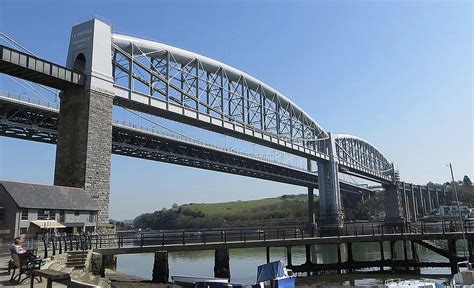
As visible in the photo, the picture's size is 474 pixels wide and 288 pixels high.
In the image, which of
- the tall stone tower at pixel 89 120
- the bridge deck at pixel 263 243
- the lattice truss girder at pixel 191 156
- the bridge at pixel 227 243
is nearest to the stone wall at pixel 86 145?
the tall stone tower at pixel 89 120

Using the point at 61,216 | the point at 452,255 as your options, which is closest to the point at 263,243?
the point at 61,216

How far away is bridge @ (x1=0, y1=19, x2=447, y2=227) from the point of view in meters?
39.8

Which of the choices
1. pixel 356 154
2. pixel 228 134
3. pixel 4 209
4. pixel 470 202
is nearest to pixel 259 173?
pixel 228 134

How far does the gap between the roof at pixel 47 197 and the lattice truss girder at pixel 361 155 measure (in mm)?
93397

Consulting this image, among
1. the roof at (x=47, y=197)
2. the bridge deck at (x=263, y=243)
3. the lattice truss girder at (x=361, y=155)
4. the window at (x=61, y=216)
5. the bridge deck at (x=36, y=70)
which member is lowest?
the bridge deck at (x=263, y=243)

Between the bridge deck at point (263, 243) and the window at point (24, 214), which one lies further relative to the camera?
the bridge deck at point (263, 243)

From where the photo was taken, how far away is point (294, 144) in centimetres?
9881

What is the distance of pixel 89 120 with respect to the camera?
39.8 m

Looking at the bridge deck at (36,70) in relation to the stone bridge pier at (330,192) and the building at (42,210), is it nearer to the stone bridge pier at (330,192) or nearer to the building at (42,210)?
the building at (42,210)

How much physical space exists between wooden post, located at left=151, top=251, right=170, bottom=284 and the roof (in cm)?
920

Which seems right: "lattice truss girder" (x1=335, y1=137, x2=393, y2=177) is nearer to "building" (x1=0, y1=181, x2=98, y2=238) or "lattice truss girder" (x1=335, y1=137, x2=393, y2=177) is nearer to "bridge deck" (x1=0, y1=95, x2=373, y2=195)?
"bridge deck" (x1=0, y1=95, x2=373, y2=195)

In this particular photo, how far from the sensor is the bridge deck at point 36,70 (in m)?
37.3

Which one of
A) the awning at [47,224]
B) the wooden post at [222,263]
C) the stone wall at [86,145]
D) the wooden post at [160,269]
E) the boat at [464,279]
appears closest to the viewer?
the boat at [464,279]

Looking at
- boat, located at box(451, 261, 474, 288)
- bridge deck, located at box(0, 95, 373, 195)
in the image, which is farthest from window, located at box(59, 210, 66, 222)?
bridge deck, located at box(0, 95, 373, 195)
